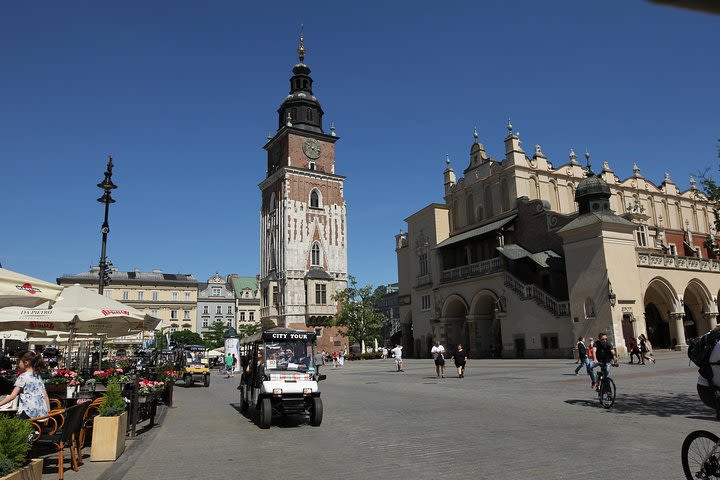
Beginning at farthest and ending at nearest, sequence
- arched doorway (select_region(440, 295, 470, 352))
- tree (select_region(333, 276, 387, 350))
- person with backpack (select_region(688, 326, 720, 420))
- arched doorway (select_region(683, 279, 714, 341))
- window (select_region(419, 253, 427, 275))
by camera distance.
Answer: tree (select_region(333, 276, 387, 350))
window (select_region(419, 253, 427, 275))
arched doorway (select_region(440, 295, 470, 352))
arched doorway (select_region(683, 279, 714, 341))
person with backpack (select_region(688, 326, 720, 420))

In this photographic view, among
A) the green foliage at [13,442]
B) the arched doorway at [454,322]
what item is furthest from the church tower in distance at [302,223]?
the green foliage at [13,442]

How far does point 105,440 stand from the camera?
8594 millimetres

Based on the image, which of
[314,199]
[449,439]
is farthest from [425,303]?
[449,439]

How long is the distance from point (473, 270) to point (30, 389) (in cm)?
3657

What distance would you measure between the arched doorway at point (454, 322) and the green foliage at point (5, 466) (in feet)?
132

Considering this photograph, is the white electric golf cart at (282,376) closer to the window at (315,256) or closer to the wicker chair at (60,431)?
the wicker chair at (60,431)

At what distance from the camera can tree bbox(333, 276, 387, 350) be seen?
56531 millimetres

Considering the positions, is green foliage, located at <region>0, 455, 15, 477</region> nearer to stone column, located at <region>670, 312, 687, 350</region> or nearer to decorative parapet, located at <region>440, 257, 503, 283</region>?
decorative parapet, located at <region>440, 257, 503, 283</region>

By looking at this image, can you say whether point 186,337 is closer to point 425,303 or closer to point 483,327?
point 425,303

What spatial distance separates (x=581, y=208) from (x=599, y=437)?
93.4 feet

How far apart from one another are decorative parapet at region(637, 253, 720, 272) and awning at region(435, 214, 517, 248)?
9.80m

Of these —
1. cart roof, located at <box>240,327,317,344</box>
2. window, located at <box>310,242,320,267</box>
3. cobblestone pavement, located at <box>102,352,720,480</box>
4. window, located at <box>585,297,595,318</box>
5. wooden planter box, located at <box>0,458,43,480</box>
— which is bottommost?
cobblestone pavement, located at <box>102,352,720,480</box>

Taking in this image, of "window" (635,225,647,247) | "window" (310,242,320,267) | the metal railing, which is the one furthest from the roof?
"window" (635,225,647,247)

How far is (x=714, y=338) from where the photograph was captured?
636 cm
